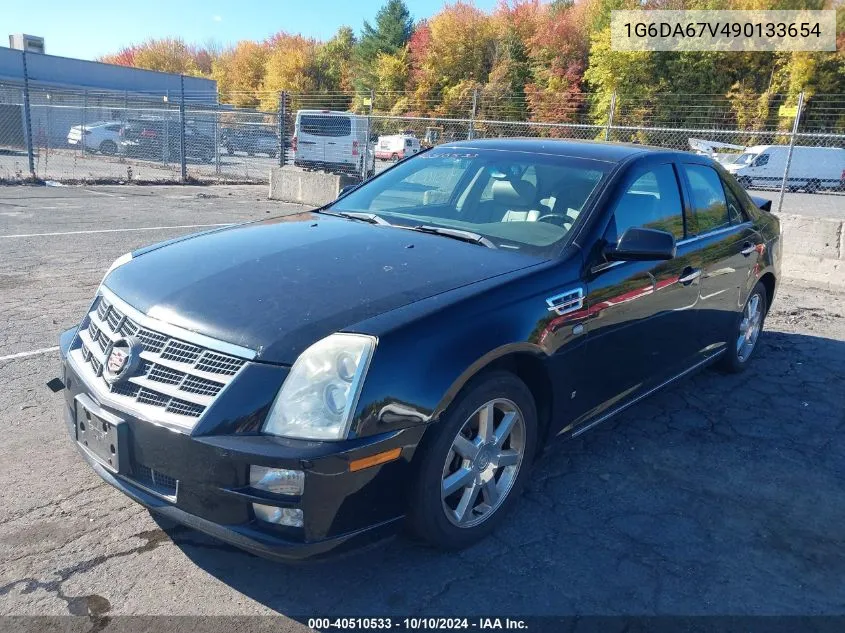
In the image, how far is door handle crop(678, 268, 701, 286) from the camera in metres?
3.94

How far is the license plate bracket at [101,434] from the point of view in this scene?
2439mm

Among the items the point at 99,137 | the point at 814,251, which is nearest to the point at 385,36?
the point at 99,137

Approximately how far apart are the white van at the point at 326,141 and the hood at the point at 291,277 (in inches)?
626

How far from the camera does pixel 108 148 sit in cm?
2630

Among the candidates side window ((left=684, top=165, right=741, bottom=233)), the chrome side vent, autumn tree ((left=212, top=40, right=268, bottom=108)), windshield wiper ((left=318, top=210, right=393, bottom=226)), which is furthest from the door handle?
autumn tree ((left=212, top=40, right=268, bottom=108))

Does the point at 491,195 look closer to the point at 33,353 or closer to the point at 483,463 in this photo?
the point at 483,463

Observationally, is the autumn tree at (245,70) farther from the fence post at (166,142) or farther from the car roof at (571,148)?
the car roof at (571,148)

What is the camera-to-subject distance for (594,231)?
3.37 metres

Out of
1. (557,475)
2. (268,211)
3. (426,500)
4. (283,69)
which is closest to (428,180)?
(557,475)

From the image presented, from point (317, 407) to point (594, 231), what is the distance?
69.1 inches

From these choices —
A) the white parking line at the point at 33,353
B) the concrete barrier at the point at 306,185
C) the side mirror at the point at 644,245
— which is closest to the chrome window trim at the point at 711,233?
the side mirror at the point at 644,245

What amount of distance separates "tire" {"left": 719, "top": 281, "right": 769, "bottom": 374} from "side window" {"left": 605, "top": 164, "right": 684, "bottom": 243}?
1319 mm

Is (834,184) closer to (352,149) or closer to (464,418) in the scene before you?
(352,149)

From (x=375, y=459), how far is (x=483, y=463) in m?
0.66
